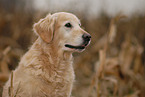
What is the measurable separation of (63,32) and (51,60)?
A: 37 cm

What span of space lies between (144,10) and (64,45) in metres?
5.60

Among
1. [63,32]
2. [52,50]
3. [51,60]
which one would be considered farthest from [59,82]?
[63,32]

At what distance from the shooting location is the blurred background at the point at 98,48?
12.6ft

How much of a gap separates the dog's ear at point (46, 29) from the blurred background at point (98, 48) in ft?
3.62

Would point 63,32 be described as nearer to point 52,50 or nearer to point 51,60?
point 52,50

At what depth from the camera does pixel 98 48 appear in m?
5.75

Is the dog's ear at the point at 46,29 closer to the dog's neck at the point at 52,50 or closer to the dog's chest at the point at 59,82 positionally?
the dog's neck at the point at 52,50

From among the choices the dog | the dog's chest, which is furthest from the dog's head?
the dog's chest

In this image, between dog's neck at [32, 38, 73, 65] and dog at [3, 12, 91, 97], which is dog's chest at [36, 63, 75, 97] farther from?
dog's neck at [32, 38, 73, 65]

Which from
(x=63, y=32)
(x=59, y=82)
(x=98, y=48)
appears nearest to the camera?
(x=59, y=82)

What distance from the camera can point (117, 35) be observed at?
7.64 metres

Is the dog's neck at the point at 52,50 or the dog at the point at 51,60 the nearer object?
the dog at the point at 51,60

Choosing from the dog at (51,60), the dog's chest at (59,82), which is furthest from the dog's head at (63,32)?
the dog's chest at (59,82)

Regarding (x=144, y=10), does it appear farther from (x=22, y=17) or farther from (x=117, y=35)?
(x=22, y=17)
